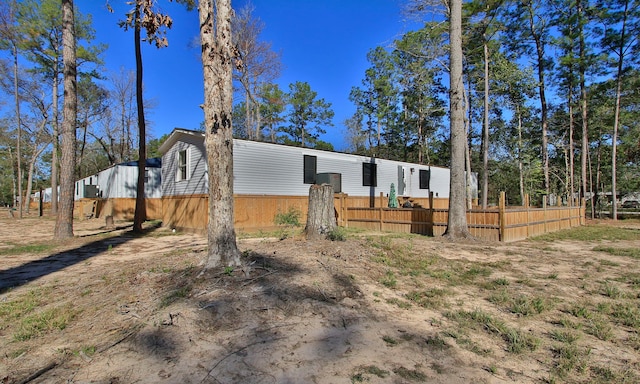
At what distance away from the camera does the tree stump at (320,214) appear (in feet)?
19.9

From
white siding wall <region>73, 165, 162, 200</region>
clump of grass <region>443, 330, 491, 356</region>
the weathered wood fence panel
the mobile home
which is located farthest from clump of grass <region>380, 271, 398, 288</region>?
white siding wall <region>73, 165, 162, 200</region>

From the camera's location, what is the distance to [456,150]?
9.35m

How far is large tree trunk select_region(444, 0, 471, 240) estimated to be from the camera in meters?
9.30

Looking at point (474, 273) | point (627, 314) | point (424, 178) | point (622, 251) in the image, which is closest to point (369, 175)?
point (424, 178)

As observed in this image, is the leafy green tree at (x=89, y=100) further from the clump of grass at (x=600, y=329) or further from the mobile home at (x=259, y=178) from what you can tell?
the clump of grass at (x=600, y=329)

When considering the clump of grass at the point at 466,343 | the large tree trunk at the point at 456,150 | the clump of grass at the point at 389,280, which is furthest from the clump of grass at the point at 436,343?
the large tree trunk at the point at 456,150

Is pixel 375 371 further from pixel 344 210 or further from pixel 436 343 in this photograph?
pixel 344 210

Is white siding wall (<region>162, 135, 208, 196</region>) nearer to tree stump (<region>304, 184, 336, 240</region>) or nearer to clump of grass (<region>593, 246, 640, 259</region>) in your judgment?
tree stump (<region>304, 184, 336, 240</region>)

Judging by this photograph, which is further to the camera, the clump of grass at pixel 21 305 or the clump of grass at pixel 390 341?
the clump of grass at pixel 21 305

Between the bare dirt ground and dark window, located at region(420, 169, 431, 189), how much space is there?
1441 cm

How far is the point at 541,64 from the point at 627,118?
Result: 690 cm

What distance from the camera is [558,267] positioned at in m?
5.93

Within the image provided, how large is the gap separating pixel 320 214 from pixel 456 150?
5.30 metres

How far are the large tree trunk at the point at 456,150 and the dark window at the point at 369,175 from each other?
7087mm
